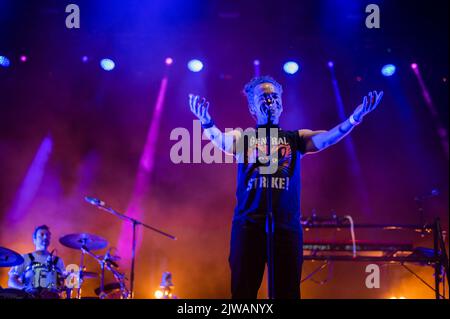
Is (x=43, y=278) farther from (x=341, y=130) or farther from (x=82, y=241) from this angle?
(x=341, y=130)

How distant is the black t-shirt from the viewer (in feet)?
9.89

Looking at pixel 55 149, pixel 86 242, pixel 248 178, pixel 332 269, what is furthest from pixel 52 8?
pixel 332 269

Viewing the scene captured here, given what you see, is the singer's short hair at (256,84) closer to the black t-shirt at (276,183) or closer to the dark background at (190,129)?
the black t-shirt at (276,183)

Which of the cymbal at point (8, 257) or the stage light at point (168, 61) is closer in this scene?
the cymbal at point (8, 257)

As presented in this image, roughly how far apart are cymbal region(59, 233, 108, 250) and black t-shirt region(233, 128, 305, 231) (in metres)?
4.12

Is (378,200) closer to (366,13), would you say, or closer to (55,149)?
(366,13)

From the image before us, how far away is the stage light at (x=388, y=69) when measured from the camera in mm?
8180

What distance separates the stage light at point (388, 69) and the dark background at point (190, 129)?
0.38 feet

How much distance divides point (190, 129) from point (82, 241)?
298cm

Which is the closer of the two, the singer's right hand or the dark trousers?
the dark trousers

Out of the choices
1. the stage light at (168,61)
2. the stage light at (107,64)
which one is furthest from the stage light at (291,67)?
the stage light at (107,64)

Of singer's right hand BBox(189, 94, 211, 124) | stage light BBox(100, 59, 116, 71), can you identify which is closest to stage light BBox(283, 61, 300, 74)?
stage light BBox(100, 59, 116, 71)

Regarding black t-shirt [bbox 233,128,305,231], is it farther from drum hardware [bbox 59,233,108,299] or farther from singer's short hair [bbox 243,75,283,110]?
drum hardware [bbox 59,233,108,299]
